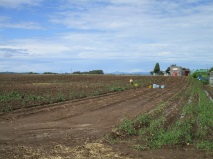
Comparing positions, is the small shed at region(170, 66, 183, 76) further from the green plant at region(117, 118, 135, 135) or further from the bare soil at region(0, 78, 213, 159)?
the green plant at region(117, 118, 135, 135)

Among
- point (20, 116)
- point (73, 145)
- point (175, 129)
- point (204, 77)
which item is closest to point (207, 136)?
point (175, 129)

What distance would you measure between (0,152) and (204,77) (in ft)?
132

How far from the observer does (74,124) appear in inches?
420

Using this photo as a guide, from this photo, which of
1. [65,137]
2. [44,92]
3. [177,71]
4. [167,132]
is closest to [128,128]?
[167,132]

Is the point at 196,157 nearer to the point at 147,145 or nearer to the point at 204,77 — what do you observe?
the point at 147,145

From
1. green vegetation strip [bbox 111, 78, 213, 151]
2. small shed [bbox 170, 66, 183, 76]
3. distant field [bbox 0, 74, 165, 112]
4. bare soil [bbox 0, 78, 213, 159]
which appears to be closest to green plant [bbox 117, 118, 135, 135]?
green vegetation strip [bbox 111, 78, 213, 151]

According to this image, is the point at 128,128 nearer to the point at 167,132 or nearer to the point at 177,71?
the point at 167,132

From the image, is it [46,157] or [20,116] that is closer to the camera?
[46,157]

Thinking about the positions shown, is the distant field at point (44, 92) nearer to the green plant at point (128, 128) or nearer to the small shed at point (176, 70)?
the green plant at point (128, 128)

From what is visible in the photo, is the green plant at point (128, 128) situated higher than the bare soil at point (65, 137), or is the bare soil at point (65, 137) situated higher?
the green plant at point (128, 128)

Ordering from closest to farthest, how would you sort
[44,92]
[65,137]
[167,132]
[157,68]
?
1. [65,137]
2. [167,132]
3. [44,92]
4. [157,68]

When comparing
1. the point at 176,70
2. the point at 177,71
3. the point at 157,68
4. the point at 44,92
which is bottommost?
the point at 44,92

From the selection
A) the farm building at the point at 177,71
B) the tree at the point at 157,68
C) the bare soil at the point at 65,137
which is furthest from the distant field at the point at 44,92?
the farm building at the point at 177,71

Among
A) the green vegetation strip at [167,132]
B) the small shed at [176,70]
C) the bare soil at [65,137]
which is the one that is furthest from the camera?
the small shed at [176,70]
